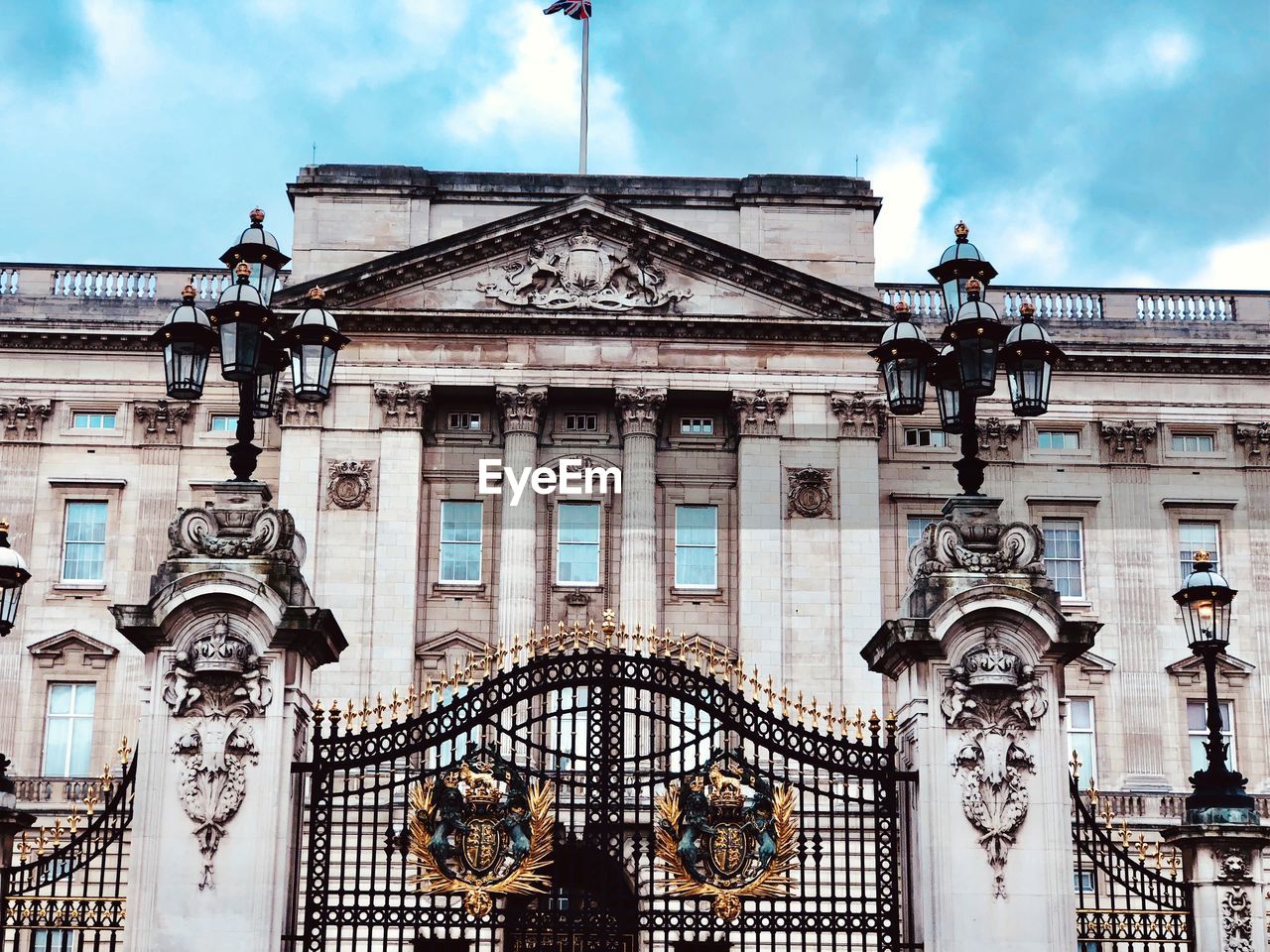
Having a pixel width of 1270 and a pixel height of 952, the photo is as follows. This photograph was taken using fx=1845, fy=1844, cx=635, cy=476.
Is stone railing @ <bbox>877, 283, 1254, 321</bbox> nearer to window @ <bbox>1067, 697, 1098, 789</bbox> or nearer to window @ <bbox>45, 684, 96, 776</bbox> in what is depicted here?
window @ <bbox>1067, 697, 1098, 789</bbox>

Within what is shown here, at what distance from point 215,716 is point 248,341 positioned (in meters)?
3.43

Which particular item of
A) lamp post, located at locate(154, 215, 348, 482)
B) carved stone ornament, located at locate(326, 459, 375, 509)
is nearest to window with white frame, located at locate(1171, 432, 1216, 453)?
carved stone ornament, located at locate(326, 459, 375, 509)

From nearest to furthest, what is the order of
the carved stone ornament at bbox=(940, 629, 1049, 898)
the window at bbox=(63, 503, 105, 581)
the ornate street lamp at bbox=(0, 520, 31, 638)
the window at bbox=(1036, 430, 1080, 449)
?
the carved stone ornament at bbox=(940, 629, 1049, 898)
the ornate street lamp at bbox=(0, 520, 31, 638)
the window at bbox=(63, 503, 105, 581)
the window at bbox=(1036, 430, 1080, 449)

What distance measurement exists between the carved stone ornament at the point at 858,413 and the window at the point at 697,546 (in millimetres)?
3893

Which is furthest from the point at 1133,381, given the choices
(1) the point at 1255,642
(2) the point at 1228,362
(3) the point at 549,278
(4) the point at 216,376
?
(4) the point at 216,376

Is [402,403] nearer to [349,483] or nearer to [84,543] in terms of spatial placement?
[349,483]

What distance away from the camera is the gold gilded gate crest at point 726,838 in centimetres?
1590

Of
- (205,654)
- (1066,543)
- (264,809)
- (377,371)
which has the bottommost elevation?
(264,809)

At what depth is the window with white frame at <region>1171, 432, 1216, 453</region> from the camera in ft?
161

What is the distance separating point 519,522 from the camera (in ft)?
148

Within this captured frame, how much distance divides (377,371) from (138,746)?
30933mm

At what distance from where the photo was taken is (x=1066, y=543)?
47.8 m

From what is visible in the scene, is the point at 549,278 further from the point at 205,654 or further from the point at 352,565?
the point at 205,654

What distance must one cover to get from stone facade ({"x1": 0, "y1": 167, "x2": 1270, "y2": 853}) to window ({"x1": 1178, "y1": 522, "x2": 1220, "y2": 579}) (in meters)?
0.07
